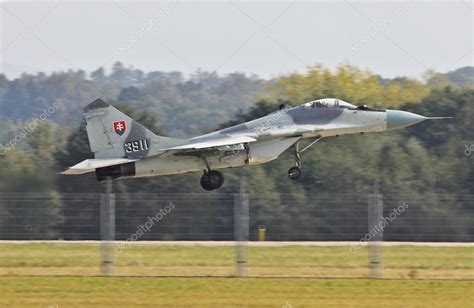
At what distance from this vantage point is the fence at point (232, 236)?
24328 mm

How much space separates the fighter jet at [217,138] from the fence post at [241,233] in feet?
16.7

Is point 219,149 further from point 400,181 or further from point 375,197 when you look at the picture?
point 400,181

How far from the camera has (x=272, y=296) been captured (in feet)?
66.9

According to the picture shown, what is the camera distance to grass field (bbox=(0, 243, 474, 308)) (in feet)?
65.4

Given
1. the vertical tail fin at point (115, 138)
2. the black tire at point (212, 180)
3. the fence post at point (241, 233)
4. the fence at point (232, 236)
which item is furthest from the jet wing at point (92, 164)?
the fence post at point (241, 233)

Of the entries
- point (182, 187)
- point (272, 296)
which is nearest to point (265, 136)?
point (272, 296)

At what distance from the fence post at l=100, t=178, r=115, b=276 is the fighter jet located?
471 centimetres

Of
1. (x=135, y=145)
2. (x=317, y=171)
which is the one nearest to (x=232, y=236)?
(x=135, y=145)

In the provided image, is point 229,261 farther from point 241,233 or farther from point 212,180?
point 212,180

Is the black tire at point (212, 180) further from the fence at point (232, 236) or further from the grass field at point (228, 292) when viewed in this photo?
the grass field at point (228, 292)

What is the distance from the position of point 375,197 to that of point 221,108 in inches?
4833

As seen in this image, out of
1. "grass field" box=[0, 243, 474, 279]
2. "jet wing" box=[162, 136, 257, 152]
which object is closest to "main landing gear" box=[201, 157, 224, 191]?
"jet wing" box=[162, 136, 257, 152]

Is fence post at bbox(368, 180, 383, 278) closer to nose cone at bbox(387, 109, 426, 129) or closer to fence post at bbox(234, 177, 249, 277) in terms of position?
fence post at bbox(234, 177, 249, 277)

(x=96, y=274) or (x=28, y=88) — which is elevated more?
(x=28, y=88)
